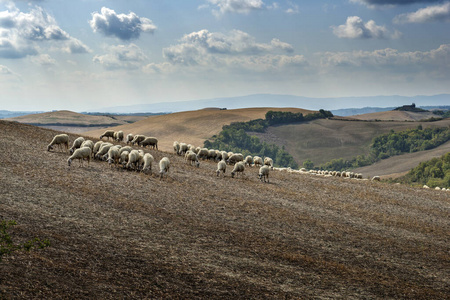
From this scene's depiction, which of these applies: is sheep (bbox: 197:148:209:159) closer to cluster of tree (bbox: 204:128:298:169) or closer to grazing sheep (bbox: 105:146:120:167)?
grazing sheep (bbox: 105:146:120:167)

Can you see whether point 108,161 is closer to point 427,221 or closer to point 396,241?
point 396,241

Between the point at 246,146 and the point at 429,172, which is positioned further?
the point at 246,146

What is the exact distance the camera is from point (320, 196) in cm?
2888

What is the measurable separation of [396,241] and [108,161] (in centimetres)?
1917

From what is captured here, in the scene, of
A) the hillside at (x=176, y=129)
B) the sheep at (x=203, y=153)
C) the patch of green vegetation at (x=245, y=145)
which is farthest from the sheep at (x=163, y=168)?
the patch of green vegetation at (x=245, y=145)

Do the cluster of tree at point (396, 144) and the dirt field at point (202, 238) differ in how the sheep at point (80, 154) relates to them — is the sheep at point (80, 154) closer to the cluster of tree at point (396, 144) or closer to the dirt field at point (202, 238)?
the dirt field at point (202, 238)

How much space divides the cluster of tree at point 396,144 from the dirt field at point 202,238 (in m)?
147

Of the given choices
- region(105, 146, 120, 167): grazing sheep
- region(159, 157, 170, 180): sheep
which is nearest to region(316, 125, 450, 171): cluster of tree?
→ region(159, 157, 170, 180): sheep

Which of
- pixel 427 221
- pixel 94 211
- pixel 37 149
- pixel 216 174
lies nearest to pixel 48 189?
pixel 94 211

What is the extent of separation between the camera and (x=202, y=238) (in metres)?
16.5

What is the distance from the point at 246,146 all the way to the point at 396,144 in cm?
7057

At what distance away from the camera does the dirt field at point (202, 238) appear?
11.6 metres

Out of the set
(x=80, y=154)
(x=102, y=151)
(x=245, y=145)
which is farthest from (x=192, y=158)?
(x=245, y=145)

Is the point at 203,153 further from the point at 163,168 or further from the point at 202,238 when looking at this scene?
the point at 202,238
